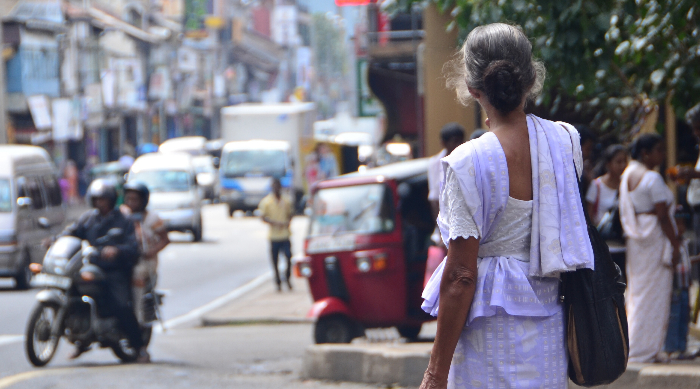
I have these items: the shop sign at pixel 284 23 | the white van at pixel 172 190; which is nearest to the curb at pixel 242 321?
the white van at pixel 172 190

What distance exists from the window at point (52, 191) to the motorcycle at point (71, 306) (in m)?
8.70

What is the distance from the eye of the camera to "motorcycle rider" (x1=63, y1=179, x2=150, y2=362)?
8.48m

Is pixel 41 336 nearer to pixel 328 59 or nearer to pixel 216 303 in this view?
pixel 216 303

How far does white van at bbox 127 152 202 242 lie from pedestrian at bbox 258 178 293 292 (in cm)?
978

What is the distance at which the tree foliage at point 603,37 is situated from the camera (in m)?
6.20

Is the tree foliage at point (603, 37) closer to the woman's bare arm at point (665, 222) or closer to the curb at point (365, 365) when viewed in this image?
the woman's bare arm at point (665, 222)

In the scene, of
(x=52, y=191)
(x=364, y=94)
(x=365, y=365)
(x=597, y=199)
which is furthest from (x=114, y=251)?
(x=364, y=94)

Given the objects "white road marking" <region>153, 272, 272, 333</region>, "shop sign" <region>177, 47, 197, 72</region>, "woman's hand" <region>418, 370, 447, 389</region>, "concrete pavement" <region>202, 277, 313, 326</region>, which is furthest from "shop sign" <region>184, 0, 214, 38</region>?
"woman's hand" <region>418, 370, 447, 389</region>

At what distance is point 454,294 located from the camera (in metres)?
2.61

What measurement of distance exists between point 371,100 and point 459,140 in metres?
21.2

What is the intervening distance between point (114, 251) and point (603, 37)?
4319 millimetres

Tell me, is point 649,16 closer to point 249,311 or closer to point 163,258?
point 249,311

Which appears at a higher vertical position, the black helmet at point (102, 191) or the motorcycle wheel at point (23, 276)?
the black helmet at point (102, 191)

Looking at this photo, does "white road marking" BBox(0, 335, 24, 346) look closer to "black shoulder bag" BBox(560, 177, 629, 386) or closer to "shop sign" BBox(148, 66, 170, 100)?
"black shoulder bag" BBox(560, 177, 629, 386)
